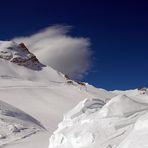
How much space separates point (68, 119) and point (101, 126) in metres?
2.05

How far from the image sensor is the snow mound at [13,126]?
23.8 m

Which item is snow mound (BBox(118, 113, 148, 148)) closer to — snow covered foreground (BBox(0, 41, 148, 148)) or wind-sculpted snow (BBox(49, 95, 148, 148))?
snow covered foreground (BBox(0, 41, 148, 148))

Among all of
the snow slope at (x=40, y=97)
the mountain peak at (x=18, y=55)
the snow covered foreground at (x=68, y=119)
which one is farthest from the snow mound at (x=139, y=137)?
the mountain peak at (x=18, y=55)

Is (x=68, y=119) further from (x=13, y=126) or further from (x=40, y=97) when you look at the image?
(x=40, y=97)

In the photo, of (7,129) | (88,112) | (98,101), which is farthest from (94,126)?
(7,129)

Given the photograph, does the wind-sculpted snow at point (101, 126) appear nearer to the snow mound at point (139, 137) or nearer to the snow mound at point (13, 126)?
the snow mound at point (139, 137)

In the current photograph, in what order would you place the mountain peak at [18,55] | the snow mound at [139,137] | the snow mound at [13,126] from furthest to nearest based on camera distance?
1. the mountain peak at [18,55]
2. the snow mound at [13,126]
3. the snow mound at [139,137]

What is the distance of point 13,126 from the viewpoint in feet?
84.4

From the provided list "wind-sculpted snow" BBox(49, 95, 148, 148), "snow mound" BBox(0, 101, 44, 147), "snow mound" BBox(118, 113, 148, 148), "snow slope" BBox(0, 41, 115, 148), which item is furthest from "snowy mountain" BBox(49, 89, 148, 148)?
"snow mound" BBox(0, 101, 44, 147)

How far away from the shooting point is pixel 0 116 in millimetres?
27578

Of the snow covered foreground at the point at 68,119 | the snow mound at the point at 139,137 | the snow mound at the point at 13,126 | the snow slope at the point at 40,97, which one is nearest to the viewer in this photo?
the snow mound at the point at 139,137

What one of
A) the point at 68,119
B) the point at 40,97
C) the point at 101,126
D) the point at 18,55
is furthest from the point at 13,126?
the point at 18,55

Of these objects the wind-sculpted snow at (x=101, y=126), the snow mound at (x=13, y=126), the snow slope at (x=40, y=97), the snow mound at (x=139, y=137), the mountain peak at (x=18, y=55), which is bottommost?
the snow mound at (x=139, y=137)

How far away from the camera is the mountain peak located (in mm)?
92419
